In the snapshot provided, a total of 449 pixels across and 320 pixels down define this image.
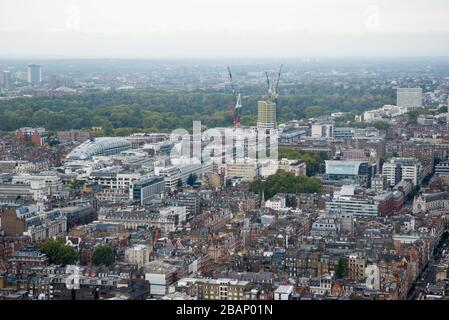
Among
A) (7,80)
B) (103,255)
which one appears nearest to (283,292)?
(103,255)

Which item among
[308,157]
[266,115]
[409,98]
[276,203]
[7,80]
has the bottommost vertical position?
[276,203]

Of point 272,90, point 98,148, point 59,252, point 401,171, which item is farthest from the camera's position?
point 272,90

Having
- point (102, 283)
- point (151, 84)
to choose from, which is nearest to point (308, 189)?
point (102, 283)

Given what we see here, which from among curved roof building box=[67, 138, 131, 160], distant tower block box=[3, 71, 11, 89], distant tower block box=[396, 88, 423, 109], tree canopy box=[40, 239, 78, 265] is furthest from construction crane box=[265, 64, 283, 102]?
tree canopy box=[40, 239, 78, 265]

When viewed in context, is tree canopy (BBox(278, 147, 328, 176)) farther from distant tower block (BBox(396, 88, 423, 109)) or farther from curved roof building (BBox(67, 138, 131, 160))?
distant tower block (BBox(396, 88, 423, 109))

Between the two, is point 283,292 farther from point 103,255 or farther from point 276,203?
point 276,203
